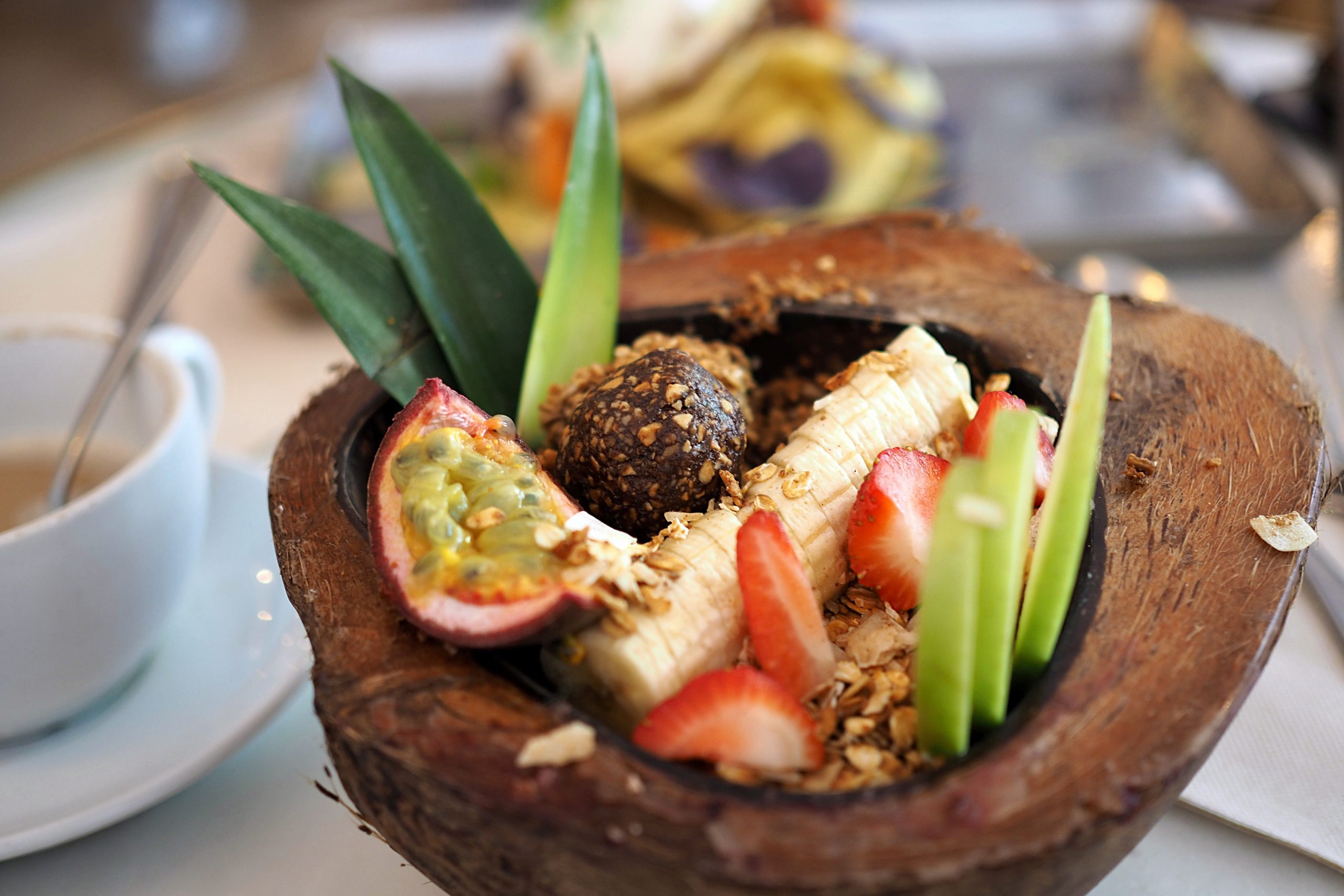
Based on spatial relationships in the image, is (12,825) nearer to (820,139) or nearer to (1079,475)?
(1079,475)

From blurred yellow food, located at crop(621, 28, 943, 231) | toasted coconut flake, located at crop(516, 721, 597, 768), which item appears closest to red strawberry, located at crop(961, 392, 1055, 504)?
toasted coconut flake, located at crop(516, 721, 597, 768)

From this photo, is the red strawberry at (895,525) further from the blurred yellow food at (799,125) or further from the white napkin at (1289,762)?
the blurred yellow food at (799,125)

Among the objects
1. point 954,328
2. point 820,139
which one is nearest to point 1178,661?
point 954,328

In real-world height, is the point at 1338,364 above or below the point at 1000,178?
below

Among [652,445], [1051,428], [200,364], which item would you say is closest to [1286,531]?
[1051,428]

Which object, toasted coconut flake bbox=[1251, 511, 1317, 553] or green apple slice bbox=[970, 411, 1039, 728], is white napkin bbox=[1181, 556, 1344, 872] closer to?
toasted coconut flake bbox=[1251, 511, 1317, 553]
